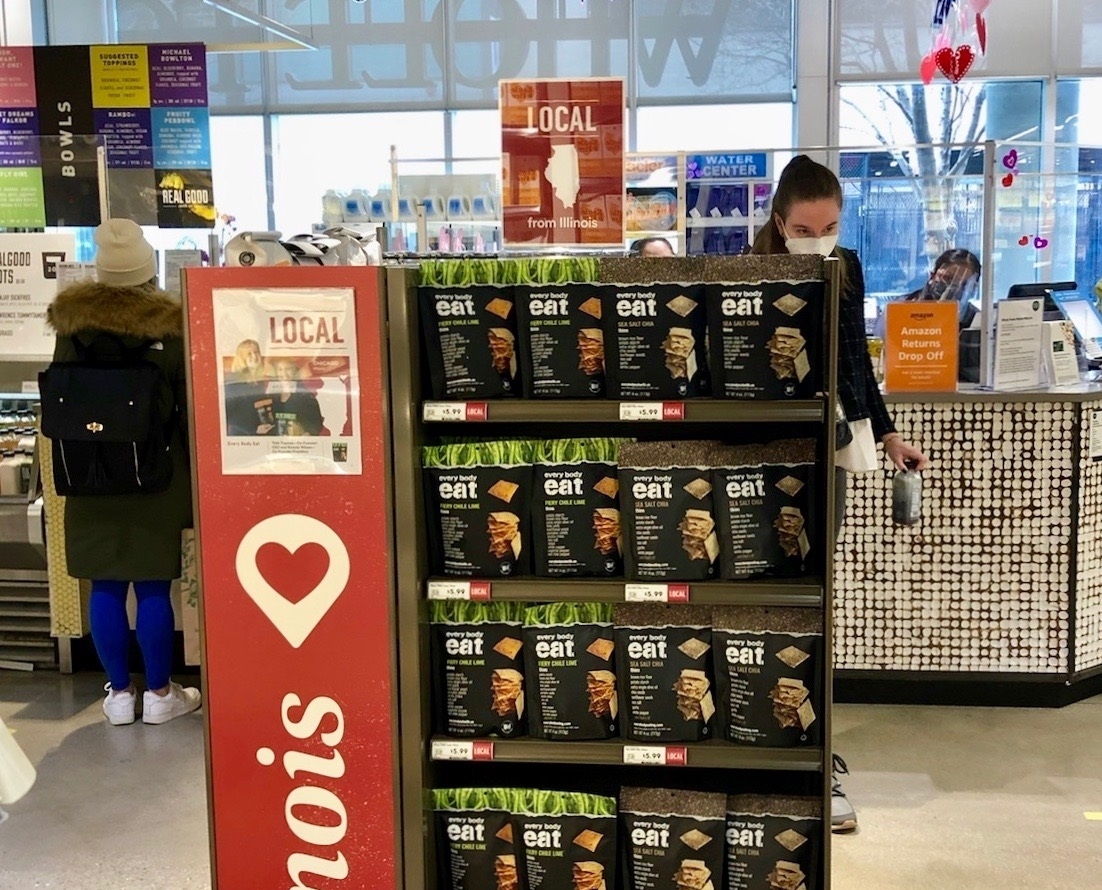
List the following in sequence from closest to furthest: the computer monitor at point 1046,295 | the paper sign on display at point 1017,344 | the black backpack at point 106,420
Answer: the black backpack at point 106,420
the paper sign on display at point 1017,344
the computer monitor at point 1046,295

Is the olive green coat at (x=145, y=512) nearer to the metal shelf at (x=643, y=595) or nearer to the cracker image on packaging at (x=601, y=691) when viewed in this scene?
the metal shelf at (x=643, y=595)

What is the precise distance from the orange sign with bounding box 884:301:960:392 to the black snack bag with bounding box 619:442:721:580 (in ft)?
6.30

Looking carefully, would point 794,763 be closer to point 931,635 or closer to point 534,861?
point 534,861

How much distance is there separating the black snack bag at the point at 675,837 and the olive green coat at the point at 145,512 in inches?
85.1

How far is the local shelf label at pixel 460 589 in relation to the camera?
2.48 meters

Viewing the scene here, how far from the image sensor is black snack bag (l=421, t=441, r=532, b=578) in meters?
2.50

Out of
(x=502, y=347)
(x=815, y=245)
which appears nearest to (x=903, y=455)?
(x=815, y=245)

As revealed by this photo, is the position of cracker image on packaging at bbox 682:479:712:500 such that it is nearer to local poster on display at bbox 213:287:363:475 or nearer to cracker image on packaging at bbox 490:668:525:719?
cracker image on packaging at bbox 490:668:525:719

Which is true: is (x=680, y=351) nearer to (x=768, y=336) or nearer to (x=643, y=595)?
(x=768, y=336)

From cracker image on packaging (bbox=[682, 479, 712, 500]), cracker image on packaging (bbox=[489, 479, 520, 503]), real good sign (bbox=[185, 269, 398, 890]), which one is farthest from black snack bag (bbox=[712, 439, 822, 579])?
real good sign (bbox=[185, 269, 398, 890])

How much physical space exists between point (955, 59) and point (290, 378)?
582 centimetres

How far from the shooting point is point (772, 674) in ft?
8.04

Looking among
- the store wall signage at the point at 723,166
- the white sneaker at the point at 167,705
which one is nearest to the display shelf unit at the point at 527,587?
the white sneaker at the point at 167,705

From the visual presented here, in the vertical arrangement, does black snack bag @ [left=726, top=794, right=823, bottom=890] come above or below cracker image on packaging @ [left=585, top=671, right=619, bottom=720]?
below
